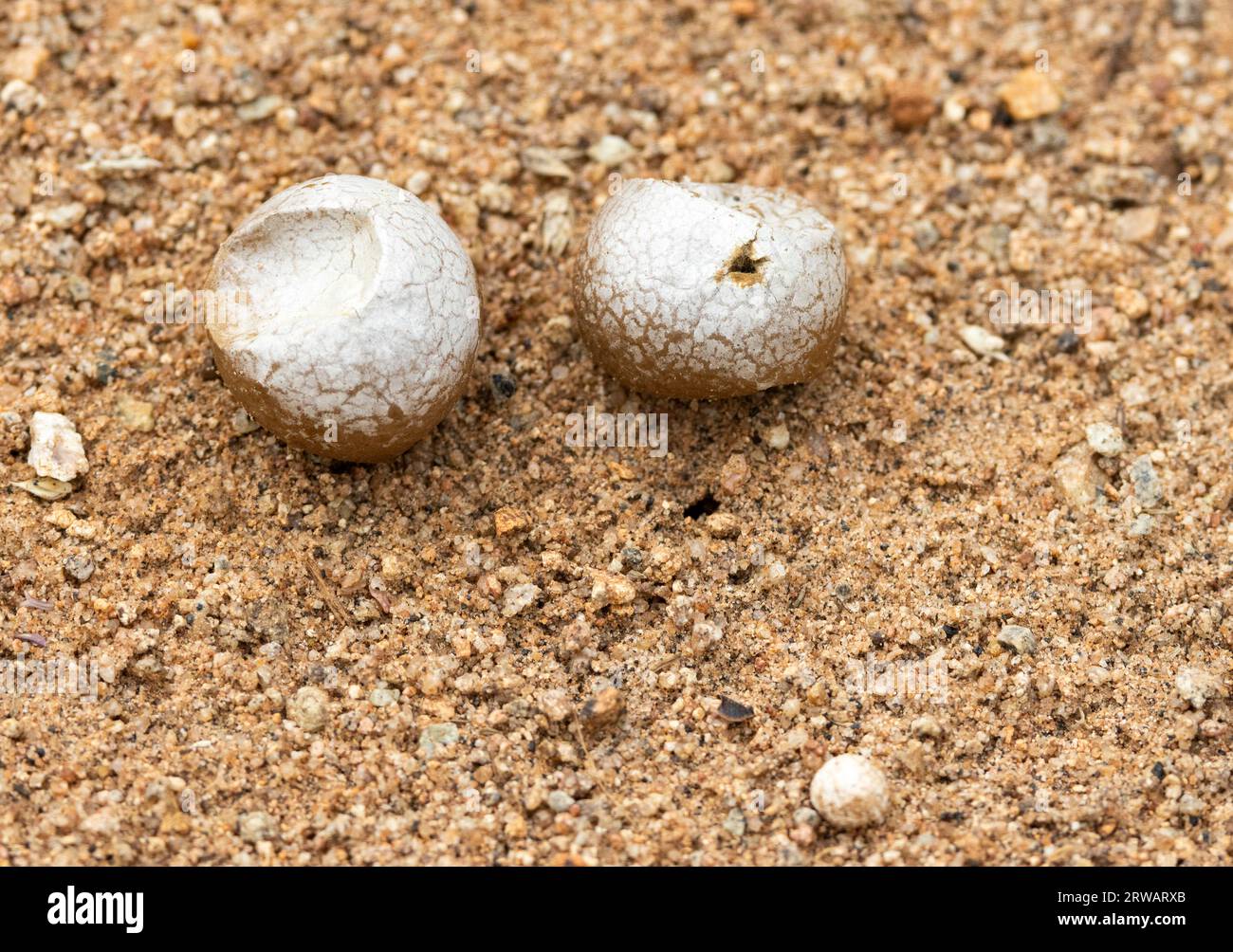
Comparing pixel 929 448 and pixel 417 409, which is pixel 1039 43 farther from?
pixel 417 409

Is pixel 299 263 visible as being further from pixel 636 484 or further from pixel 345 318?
pixel 636 484

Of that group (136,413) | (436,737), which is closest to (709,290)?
(436,737)

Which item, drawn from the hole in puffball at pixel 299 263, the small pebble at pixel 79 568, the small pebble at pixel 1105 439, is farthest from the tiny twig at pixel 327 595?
the small pebble at pixel 1105 439

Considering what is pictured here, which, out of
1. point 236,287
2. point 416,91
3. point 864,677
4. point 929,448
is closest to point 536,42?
point 416,91

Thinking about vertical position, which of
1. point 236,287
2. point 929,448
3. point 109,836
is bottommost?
point 109,836

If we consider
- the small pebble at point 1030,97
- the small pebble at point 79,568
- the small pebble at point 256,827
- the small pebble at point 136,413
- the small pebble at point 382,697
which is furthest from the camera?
the small pebble at point 1030,97

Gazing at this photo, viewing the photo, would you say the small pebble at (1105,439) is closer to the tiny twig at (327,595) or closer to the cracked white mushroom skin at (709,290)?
the cracked white mushroom skin at (709,290)

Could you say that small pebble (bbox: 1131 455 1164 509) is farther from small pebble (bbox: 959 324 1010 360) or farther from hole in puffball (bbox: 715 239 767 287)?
hole in puffball (bbox: 715 239 767 287)
